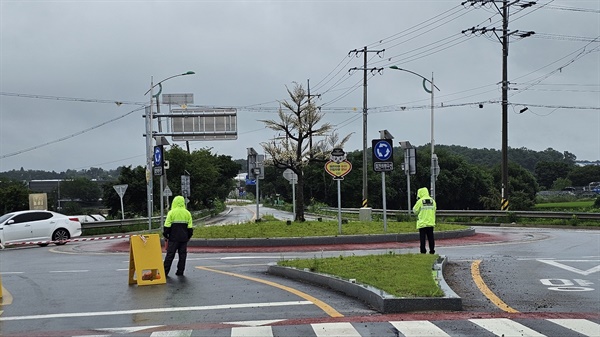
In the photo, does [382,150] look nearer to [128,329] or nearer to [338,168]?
[338,168]

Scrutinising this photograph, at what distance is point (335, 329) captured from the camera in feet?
24.7

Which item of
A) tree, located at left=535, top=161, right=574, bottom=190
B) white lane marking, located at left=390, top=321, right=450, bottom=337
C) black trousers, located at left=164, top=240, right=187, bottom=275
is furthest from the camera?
tree, located at left=535, top=161, right=574, bottom=190

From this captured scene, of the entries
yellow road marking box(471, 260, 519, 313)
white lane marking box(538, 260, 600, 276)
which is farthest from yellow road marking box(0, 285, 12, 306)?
white lane marking box(538, 260, 600, 276)

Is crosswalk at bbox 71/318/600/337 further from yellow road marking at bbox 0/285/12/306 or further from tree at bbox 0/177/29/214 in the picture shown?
tree at bbox 0/177/29/214


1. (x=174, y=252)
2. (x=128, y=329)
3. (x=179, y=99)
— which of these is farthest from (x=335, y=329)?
(x=179, y=99)

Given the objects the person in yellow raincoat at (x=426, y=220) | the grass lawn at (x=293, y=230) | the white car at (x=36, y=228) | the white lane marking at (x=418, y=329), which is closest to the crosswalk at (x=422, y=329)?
the white lane marking at (x=418, y=329)

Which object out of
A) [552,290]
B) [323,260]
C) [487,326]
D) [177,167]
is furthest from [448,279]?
[177,167]

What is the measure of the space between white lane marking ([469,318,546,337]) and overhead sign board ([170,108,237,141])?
34.7 metres

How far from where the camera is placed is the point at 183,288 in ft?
38.8

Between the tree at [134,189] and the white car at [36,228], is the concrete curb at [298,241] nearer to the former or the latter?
the white car at [36,228]

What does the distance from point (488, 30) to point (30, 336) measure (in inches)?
1488

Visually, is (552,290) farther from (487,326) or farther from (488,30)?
(488,30)

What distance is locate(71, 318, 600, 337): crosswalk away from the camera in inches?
286

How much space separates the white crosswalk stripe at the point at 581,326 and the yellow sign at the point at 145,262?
24.9 feet
